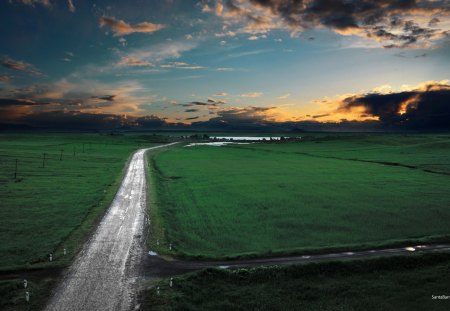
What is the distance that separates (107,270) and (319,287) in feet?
44.3

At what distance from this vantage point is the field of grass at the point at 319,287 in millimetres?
18562

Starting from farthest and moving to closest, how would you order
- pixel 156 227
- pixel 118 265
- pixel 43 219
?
pixel 43 219 < pixel 156 227 < pixel 118 265

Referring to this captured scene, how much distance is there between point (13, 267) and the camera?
877 inches

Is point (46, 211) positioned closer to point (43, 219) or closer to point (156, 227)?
point (43, 219)

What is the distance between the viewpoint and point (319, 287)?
20.6 meters

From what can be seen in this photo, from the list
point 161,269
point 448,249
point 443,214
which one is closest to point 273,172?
point 443,214

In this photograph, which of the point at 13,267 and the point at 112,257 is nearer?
the point at 13,267

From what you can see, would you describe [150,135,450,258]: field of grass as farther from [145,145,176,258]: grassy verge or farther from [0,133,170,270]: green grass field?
[0,133,170,270]: green grass field

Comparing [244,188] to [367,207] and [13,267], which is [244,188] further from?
[13,267]

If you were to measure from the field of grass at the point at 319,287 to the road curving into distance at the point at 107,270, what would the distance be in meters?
1.77

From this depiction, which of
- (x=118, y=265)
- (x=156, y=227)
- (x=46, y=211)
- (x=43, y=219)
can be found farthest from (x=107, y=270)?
(x=46, y=211)

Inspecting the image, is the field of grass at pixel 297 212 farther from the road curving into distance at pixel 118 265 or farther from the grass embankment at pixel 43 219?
the grass embankment at pixel 43 219

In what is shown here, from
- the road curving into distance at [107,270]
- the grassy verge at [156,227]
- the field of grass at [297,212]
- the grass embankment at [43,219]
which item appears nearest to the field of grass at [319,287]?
the road curving into distance at [107,270]

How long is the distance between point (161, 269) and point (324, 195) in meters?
30.7
